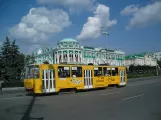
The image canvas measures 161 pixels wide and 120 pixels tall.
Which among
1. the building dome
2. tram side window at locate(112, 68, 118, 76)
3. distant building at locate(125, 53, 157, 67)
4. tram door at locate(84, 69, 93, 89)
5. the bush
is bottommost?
the bush

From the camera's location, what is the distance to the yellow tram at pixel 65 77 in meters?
17.4

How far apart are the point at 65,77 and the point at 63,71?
543mm

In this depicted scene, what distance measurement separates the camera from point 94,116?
29.7ft

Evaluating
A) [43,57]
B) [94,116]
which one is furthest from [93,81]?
[43,57]

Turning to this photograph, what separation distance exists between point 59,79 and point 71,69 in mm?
1778

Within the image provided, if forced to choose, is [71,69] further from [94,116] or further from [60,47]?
[60,47]

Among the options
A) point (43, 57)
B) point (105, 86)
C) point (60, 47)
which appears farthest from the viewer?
point (43, 57)

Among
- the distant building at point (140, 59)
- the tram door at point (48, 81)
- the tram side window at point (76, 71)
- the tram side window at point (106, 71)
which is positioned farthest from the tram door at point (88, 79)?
the distant building at point (140, 59)

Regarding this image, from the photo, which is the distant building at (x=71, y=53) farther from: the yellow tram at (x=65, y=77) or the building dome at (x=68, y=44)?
the yellow tram at (x=65, y=77)

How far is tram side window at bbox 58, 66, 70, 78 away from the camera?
18.8 metres

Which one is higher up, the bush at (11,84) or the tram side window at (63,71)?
the tram side window at (63,71)

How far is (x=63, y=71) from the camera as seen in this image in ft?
62.9

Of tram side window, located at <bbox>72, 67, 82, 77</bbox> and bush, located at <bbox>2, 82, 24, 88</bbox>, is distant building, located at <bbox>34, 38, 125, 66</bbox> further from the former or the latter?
tram side window, located at <bbox>72, 67, 82, 77</bbox>

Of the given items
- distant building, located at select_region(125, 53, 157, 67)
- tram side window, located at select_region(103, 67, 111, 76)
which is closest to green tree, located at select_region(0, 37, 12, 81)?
tram side window, located at select_region(103, 67, 111, 76)
